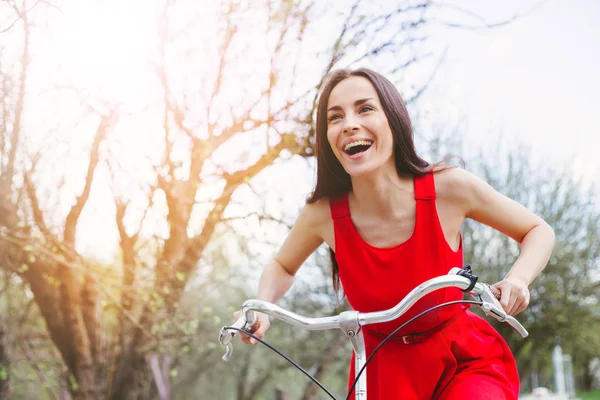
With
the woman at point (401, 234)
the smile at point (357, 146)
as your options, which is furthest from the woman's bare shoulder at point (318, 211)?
the smile at point (357, 146)

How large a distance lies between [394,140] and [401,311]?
731mm

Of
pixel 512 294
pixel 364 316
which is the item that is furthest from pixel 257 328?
pixel 512 294

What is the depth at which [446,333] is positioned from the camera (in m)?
2.13

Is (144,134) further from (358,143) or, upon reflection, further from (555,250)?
(555,250)

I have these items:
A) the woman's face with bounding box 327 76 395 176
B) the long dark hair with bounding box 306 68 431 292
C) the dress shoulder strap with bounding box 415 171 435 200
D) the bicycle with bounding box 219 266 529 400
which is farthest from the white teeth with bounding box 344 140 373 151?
the bicycle with bounding box 219 266 529 400

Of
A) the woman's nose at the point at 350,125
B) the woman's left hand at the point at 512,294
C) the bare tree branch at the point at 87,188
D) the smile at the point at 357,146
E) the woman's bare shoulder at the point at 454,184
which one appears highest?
the bare tree branch at the point at 87,188

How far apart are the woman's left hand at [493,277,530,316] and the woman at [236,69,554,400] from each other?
107mm

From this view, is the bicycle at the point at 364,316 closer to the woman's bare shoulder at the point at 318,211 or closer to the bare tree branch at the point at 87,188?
the woman's bare shoulder at the point at 318,211

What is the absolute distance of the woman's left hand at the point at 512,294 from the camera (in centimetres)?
174

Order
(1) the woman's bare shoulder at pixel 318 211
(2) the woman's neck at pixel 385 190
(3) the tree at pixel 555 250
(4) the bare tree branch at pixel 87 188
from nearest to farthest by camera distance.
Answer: (2) the woman's neck at pixel 385 190 < (1) the woman's bare shoulder at pixel 318 211 < (4) the bare tree branch at pixel 87 188 < (3) the tree at pixel 555 250

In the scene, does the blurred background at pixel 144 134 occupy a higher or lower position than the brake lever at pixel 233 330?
higher

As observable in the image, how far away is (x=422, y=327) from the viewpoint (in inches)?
83.3

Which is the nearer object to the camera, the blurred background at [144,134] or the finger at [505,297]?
the finger at [505,297]

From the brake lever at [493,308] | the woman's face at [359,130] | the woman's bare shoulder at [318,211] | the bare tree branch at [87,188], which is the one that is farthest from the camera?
the bare tree branch at [87,188]
